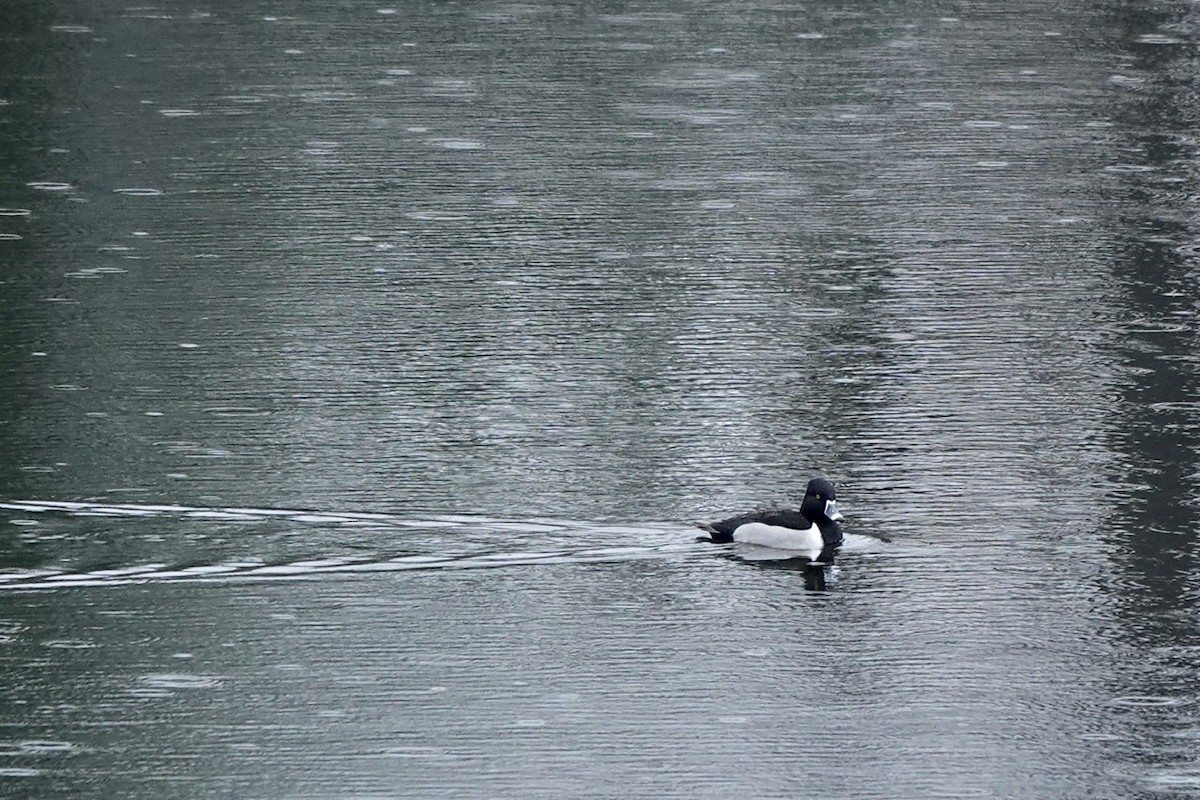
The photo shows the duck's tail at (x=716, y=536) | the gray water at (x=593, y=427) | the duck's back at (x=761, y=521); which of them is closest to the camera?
the gray water at (x=593, y=427)

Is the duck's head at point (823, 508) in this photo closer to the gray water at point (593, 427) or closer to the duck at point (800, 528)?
the duck at point (800, 528)

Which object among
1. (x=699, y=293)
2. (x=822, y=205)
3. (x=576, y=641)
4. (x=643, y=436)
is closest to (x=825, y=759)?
(x=576, y=641)

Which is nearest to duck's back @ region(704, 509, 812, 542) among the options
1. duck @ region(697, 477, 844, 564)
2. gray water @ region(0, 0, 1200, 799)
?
duck @ region(697, 477, 844, 564)

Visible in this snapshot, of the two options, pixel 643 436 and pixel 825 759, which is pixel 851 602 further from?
pixel 643 436

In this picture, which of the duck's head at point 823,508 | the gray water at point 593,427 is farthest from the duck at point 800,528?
the gray water at point 593,427

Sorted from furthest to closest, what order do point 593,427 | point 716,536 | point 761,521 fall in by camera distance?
point 593,427 → point 716,536 → point 761,521

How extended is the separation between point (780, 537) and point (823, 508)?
0.73ft

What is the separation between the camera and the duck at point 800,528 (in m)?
9.52

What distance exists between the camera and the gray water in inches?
311

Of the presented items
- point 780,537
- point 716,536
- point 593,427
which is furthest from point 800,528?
point 593,427

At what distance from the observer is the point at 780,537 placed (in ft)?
31.3

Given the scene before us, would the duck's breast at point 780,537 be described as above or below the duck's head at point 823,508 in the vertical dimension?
below

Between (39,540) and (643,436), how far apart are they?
3114 mm

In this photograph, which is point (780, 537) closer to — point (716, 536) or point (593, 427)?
point (716, 536)
